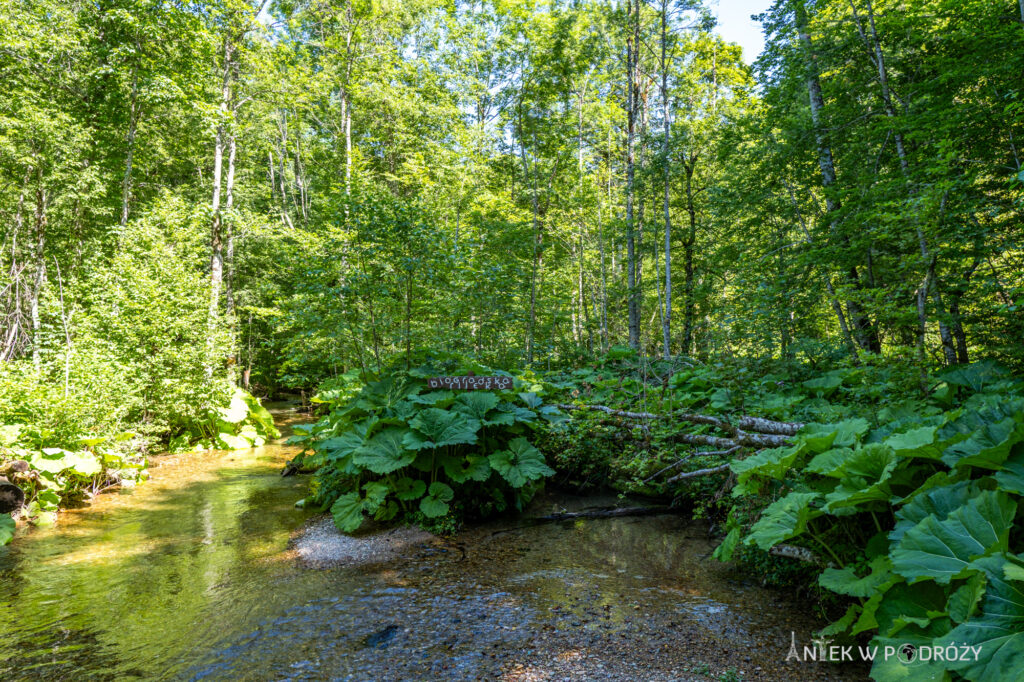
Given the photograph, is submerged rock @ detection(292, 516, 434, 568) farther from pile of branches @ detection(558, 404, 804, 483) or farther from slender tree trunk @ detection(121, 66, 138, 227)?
slender tree trunk @ detection(121, 66, 138, 227)

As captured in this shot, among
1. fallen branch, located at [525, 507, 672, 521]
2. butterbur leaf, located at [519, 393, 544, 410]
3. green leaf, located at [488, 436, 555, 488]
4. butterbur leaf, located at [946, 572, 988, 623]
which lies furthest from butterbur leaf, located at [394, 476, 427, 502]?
butterbur leaf, located at [946, 572, 988, 623]

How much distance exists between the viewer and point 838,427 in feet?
10.9

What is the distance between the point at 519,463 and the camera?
5.34 meters

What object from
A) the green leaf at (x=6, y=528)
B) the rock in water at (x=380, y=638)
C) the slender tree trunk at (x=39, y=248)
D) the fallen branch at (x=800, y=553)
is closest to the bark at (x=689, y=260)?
the fallen branch at (x=800, y=553)

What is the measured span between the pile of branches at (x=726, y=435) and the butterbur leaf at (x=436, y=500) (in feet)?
7.22

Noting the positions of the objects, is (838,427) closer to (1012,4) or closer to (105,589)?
(105,589)

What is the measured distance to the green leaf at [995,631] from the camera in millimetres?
1629

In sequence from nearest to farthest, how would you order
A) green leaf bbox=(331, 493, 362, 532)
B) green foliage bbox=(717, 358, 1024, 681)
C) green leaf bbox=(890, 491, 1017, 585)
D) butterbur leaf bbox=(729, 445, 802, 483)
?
green foliage bbox=(717, 358, 1024, 681), green leaf bbox=(890, 491, 1017, 585), butterbur leaf bbox=(729, 445, 802, 483), green leaf bbox=(331, 493, 362, 532)

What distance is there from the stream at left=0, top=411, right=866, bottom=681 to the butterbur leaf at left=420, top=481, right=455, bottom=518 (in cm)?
34

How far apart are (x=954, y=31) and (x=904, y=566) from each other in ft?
23.3

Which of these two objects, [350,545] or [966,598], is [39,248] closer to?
[350,545]

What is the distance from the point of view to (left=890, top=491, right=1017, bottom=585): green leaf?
194cm

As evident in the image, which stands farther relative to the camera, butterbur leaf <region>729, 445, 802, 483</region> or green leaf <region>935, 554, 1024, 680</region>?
butterbur leaf <region>729, 445, 802, 483</region>

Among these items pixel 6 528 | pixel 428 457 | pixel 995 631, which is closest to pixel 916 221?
pixel 995 631
